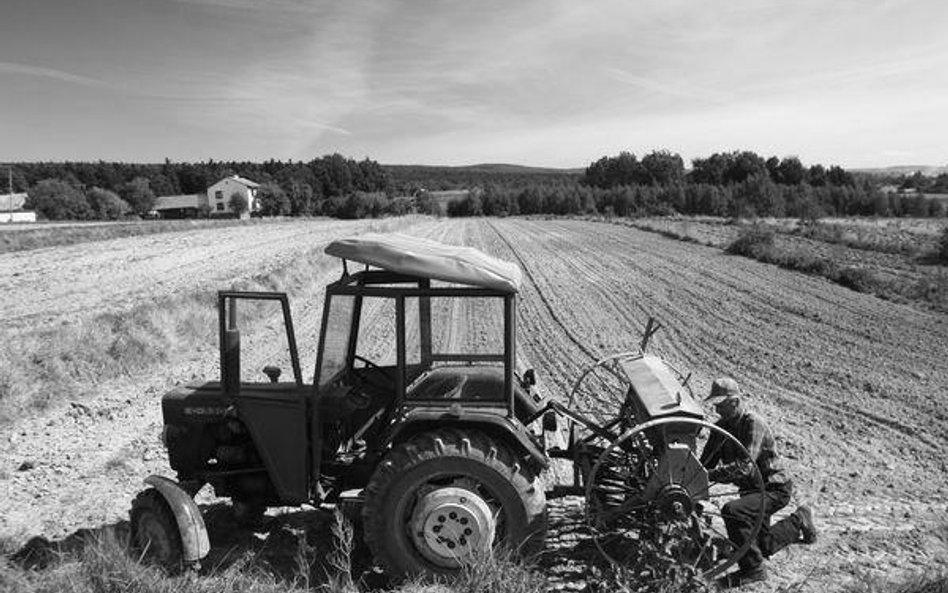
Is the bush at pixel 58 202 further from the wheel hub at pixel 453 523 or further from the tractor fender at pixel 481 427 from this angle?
the wheel hub at pixel 453 523

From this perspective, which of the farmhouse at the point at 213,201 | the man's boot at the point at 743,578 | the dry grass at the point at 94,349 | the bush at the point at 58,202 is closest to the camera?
the man's boot at the point at 743,578

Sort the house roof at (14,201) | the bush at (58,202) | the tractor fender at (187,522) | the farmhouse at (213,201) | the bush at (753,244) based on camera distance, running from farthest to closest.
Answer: the farmhouse at (213,201)
the house roof at (14,201)
the bush at (58,202)
the bush at (753,244)
the tractor fender at (187,522)

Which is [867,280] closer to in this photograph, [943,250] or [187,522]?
[943,250]

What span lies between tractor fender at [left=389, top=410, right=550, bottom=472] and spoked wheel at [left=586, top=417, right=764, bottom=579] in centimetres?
43

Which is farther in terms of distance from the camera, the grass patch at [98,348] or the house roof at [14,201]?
the house roof at [14,201]

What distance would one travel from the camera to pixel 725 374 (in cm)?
1095

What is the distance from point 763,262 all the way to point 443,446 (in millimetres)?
24552

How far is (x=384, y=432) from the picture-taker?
512 centimetres

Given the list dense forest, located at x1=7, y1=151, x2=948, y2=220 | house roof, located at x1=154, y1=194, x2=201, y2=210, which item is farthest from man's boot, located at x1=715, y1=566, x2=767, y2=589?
house roof, located at x1=154, y1=194, x2=201, y2=210

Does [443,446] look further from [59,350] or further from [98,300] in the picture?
[98,300]

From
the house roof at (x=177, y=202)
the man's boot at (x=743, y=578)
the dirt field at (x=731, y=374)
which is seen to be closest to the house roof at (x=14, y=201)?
the house roof at (x=177, y=202)

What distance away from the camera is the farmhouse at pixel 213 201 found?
11319 cm

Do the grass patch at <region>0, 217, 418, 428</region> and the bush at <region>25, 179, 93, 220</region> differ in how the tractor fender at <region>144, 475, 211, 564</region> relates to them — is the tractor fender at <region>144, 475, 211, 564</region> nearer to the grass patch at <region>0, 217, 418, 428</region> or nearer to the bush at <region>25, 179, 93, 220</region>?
the grass patch at <region>0, 217, 418, 428</region>

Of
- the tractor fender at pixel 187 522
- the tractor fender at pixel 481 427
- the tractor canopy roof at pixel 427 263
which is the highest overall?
the tractor canopy roof at pixel 427 263
